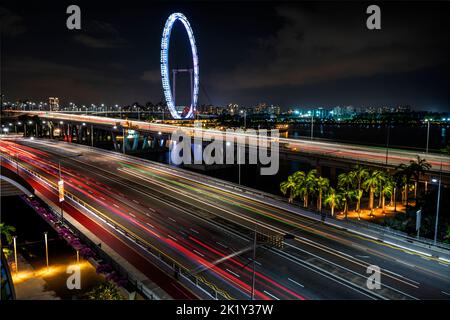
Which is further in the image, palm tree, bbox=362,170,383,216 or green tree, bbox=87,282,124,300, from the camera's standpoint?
palm tree, bbox=362,170,383,216

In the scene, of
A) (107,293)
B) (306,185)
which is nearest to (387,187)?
(306,185)

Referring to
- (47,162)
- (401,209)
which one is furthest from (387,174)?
(47,162)

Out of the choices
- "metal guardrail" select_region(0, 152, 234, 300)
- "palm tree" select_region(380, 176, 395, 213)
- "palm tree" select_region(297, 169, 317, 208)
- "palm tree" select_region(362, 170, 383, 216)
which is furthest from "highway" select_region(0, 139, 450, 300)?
"palm tree" select_region(380, 176, 395, 213)

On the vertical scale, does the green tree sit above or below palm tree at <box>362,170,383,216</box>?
below

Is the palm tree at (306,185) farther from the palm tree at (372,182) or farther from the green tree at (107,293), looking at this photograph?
the green tree at (107,293)

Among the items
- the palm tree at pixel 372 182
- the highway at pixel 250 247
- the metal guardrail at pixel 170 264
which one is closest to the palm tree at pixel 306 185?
the palm tree at pixel 372 182

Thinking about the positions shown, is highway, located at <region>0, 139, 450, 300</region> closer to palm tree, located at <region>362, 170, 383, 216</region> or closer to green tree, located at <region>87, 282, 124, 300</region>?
green tree, located at <region>87, 282, 124, 300</region>
